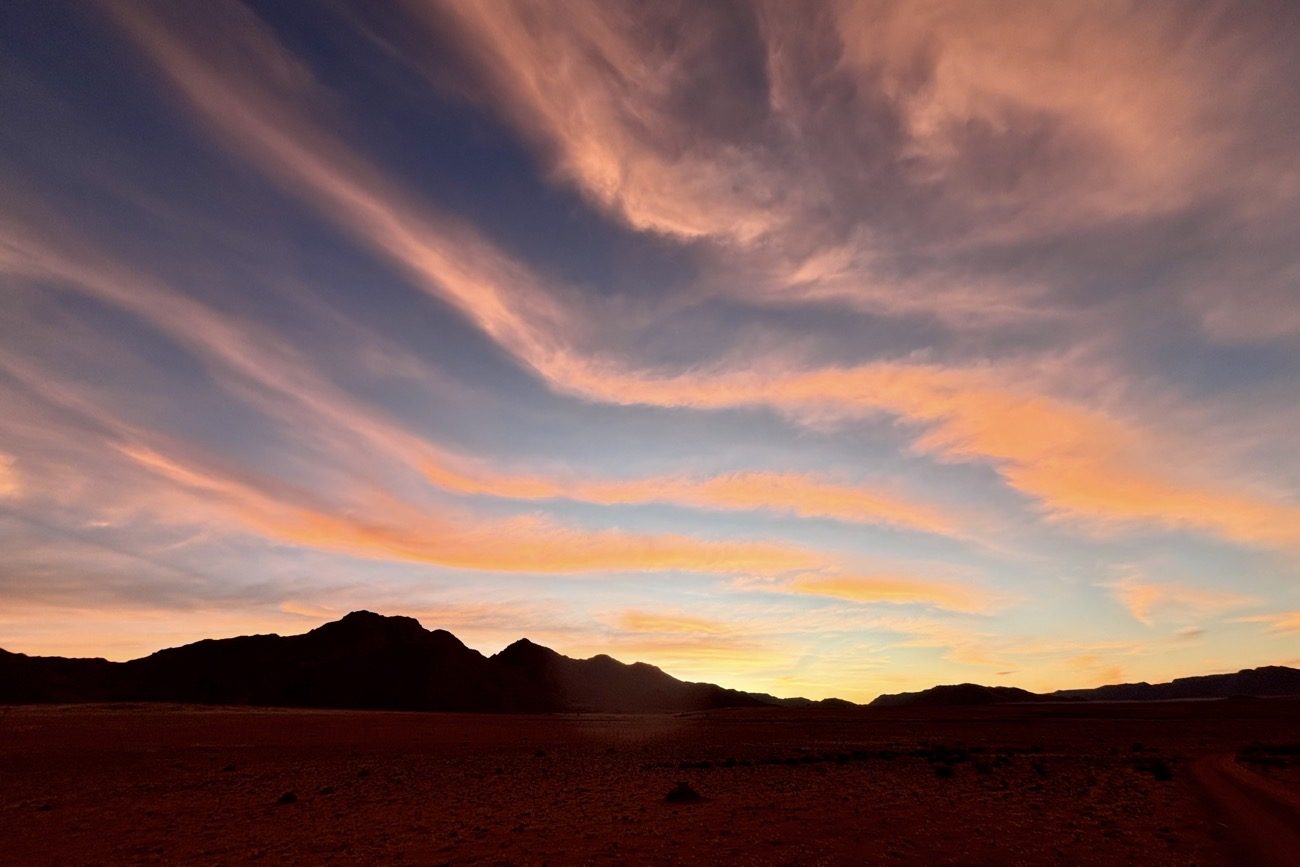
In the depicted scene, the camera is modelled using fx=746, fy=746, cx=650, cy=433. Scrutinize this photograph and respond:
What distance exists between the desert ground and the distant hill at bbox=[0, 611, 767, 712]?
11961 centimetres

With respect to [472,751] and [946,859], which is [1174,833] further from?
[472,751]

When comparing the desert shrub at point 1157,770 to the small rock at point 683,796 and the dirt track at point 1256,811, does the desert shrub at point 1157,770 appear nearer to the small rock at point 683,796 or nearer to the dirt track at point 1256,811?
the dirt track at point 1256,811

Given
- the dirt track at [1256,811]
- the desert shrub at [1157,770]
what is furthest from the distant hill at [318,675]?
the dirt track at [1256,811]

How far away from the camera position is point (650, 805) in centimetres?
2280

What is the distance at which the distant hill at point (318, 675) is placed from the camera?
15838 cm

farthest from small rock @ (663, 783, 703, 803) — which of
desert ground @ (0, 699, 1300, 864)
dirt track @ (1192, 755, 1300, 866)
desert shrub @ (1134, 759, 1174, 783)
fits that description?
desert shrub @ (1134, 759, 1174, 783)

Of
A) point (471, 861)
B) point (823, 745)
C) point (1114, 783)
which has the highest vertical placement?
point (823, 745)

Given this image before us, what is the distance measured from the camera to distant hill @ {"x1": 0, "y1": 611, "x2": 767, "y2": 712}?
6235 inches

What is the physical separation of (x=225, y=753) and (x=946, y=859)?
41820 mm

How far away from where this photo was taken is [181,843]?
715 inches

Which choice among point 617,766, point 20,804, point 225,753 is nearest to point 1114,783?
point 617,766

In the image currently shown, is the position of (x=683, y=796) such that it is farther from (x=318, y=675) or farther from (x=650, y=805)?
(x=318, y=675)

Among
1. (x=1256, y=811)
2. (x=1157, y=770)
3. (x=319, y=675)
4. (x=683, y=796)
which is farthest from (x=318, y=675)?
(x=1256, y=811)

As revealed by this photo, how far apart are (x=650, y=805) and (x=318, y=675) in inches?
6504
